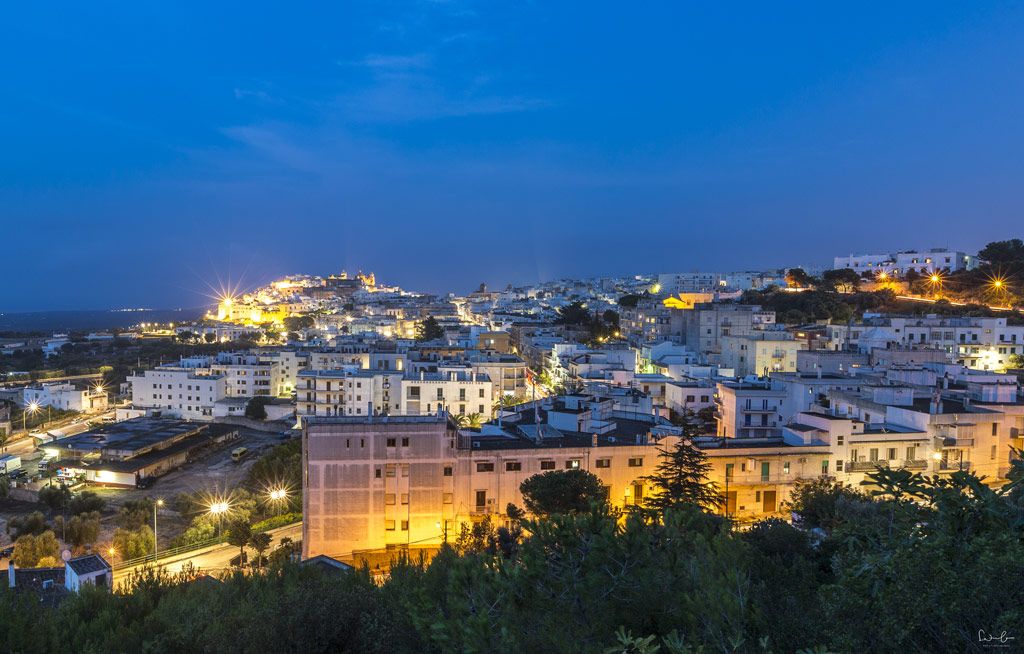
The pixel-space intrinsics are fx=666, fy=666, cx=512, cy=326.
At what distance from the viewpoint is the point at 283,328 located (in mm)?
81625

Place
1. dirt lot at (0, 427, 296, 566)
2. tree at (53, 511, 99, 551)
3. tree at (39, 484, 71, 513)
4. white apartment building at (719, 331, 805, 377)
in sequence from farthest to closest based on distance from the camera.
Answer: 1. white apartment building at (719, 331, 805, 377)
2. tree at (39, 484, 71, 513)
3. dirt lot at (0, 427, 296, 566)
4. tree at (53, 511, 99, 551)

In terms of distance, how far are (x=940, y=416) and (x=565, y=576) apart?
16.0 metres

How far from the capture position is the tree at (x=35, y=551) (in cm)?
1692

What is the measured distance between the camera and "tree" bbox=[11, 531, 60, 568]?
55.5 ft

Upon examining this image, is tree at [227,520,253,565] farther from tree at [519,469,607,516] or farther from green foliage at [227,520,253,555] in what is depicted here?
tree at [519,469,607,516]

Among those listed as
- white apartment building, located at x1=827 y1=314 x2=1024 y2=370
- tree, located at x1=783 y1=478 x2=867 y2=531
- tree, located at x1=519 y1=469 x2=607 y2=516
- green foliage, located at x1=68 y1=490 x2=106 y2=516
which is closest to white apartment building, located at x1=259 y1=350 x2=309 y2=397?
green foliage, located at x1=68 y1=490 x2=106 y2=516

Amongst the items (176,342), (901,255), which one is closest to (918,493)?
(901,255)

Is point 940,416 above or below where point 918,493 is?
below

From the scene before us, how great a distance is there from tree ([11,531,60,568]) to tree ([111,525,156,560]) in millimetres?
1411

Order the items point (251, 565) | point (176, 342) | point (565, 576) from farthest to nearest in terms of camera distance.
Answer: point (176, 342) → point (251, 565) → point (565, 576)

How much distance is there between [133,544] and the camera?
60.4ft

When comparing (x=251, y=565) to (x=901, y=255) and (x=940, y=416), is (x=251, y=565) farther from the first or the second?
(x=901, y=255)

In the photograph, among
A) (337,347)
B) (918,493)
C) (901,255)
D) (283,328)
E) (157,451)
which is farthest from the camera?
(283,328)

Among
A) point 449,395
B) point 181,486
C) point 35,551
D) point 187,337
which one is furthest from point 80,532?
point 187,337
